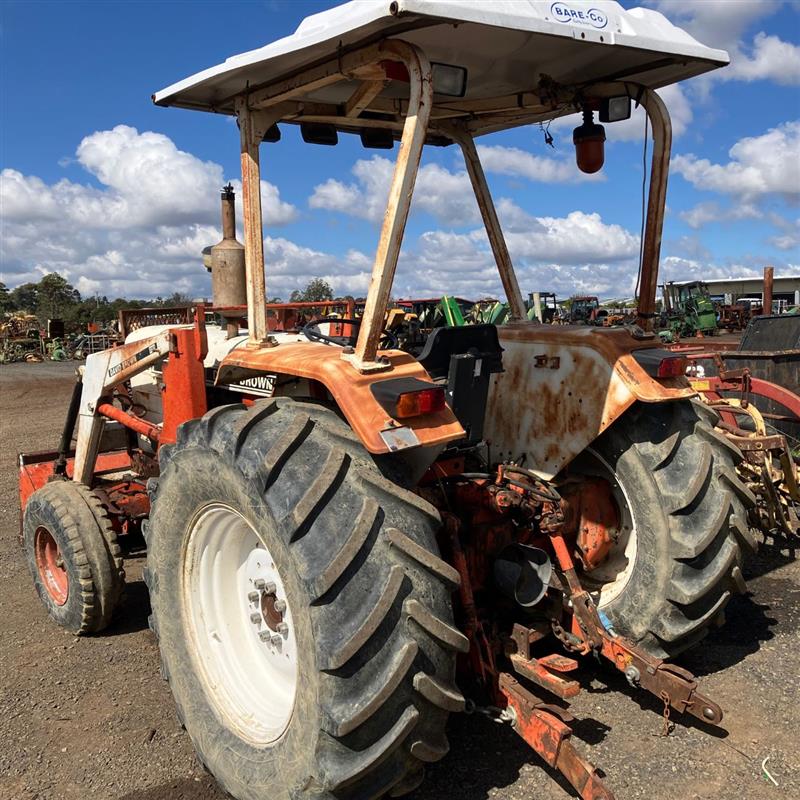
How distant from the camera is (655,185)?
3.30 metres

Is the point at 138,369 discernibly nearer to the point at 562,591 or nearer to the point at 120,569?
the point at 120,569

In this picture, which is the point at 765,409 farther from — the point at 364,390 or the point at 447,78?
the point at 364,390

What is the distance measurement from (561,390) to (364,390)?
3.98 ft

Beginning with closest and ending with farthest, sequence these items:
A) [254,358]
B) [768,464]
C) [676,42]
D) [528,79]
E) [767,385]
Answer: [676,42]
[254,358]
[528,79]
[768,464]
[767,385]

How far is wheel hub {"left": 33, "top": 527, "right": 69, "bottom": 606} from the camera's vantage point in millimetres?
4375

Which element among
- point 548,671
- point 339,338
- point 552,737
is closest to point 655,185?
point 339,338

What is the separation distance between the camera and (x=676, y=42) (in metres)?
2.73

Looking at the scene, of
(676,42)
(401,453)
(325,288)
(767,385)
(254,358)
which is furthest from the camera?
(325,288)

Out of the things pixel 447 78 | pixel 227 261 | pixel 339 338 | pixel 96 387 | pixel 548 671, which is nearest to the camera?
pixel 447 78

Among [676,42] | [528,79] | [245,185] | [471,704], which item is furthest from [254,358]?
[676,42]

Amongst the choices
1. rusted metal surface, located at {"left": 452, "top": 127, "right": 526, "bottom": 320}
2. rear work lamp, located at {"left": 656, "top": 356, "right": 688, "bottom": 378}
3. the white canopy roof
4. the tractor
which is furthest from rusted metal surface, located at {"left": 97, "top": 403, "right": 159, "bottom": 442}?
rear work lamp, located at {"left": 656, "top": 356, "right": 688, "bottom": 378}

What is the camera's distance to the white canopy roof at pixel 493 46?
7.21ft

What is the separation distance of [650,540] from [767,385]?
10.7 ft

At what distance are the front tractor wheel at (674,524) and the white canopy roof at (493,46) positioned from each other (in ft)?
4.63
